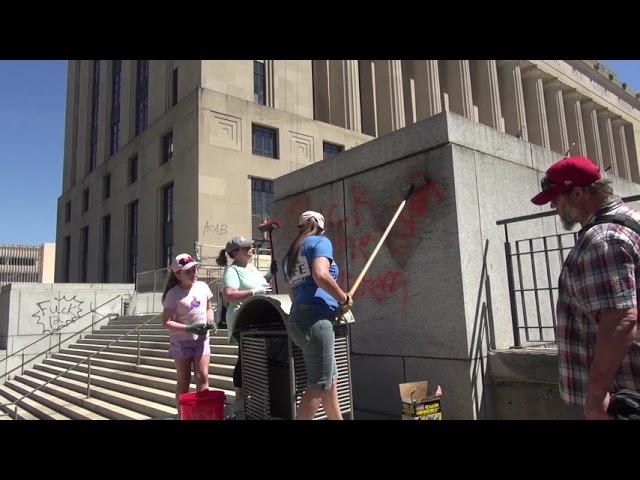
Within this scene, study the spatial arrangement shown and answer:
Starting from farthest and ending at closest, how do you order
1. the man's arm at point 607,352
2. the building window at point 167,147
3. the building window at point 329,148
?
the building window at point 329,148 → the building window at point 167,147 → the man's arm at point 607,352

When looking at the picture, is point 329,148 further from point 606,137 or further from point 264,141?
point 606,137

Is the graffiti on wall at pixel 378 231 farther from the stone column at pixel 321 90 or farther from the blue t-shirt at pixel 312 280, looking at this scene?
the stone column at pixel 321 90

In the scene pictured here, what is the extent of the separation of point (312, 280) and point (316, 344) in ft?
1.51

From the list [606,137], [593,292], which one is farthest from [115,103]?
[606,137]

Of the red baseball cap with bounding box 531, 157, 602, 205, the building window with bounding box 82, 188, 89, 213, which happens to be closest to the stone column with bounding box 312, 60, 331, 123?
the building window with bounding box 82, 188, 89, 213

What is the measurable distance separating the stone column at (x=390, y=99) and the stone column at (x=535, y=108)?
14.7 metres

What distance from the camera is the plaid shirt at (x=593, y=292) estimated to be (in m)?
1.96

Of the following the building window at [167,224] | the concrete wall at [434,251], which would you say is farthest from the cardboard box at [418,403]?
the building window at [167,224]

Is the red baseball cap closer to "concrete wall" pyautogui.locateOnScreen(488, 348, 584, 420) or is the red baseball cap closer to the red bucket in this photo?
"concrete wall" pyautogui.locateOnScreen(488, 348, 584, 420)

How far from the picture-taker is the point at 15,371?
14.2m

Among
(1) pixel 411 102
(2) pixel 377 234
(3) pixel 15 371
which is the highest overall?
(1) pixel 411 102
